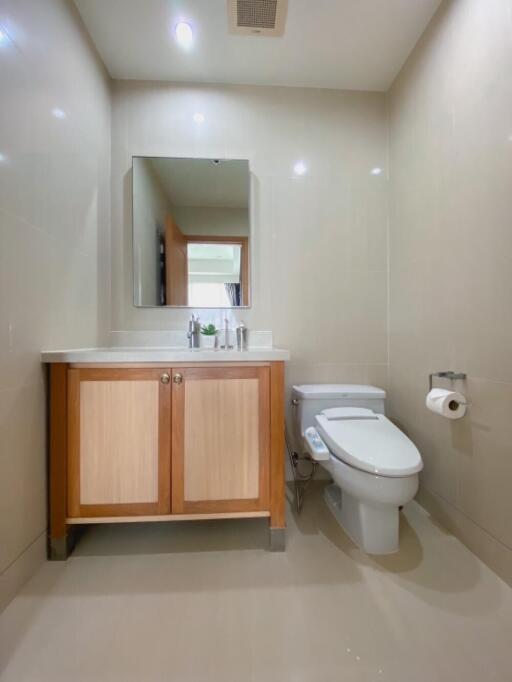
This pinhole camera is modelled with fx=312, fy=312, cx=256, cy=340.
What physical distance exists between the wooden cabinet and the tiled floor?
168mm

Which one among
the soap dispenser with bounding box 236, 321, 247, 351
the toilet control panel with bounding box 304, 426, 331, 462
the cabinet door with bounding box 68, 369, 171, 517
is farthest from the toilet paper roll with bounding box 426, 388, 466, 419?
the cabinet door with bounding box 68, 369, 171, 517

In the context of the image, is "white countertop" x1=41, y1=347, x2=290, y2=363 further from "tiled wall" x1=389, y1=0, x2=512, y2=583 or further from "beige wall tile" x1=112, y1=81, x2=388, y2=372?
"tiled wall" x1=389, y1=0, x2=512, y2=583

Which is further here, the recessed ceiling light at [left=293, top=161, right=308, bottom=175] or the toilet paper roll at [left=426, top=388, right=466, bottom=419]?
the recessed ceiling light at [left=293, top=161, right=308, bottom=175]

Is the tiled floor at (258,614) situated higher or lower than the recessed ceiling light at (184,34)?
lower

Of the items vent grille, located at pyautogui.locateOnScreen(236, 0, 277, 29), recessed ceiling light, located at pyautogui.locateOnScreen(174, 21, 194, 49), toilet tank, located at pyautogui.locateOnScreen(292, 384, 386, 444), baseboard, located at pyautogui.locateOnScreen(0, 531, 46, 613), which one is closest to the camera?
baseboard, located at pyautogui.locateOnScreen(0, 531, 46, 613)

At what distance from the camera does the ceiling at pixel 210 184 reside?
178 cm

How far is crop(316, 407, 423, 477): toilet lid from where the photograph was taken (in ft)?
3.76

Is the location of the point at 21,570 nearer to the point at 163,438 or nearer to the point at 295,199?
the point at 163,438

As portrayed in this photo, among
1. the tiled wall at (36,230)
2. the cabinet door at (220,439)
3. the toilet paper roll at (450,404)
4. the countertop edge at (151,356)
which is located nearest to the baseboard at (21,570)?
the tiled wall at (36,230)

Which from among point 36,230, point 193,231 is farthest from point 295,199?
point 36,230

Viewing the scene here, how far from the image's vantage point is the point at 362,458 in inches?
46.2

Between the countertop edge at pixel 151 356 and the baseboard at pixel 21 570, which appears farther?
the countertop edge at pixel 151 356

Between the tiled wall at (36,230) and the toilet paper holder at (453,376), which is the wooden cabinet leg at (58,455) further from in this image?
the toilet paper holder at (453,376)

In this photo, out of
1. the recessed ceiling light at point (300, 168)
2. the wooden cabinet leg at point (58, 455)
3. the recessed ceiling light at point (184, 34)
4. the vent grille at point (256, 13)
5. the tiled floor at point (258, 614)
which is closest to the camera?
the tiled floor at point (258, 614)
